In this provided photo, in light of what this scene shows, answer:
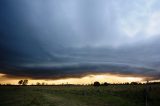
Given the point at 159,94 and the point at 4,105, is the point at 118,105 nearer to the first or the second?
the point at 159,94

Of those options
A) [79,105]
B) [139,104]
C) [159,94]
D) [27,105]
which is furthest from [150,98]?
[27,105]

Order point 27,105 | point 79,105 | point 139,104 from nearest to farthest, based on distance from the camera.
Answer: point 27,105 < point 79,105 < point 139,104

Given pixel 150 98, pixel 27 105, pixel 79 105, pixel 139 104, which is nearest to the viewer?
pixel 27 105

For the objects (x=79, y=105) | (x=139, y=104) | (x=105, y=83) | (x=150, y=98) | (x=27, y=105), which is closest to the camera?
(x=27, y=105)

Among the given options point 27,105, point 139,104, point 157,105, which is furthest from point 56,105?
point 157,105

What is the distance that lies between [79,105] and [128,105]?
893cm

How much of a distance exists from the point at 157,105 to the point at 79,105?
1402 cm

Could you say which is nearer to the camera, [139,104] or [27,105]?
[27,105]

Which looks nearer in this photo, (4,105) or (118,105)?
(4,105)

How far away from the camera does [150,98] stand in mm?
40000

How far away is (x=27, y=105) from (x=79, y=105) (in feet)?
28.1

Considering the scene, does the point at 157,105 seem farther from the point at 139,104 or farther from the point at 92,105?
the point at 92,105

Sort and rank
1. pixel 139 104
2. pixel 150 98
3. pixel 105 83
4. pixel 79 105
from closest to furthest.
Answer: pixel 79 105 < pixel 139 104 < pixel 150 98 < pixel 105 83

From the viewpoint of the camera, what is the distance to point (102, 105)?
3259cm
